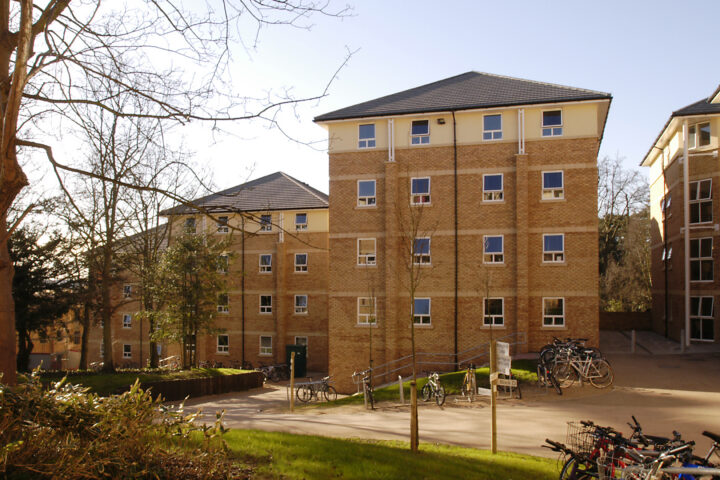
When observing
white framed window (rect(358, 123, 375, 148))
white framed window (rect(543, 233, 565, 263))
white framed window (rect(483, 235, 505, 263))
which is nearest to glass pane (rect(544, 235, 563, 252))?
white framed window (rect(543, 233, 565, 263))

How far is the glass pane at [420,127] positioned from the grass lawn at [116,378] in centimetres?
1456

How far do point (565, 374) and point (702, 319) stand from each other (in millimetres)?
11454

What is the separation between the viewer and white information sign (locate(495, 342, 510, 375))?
10.2m

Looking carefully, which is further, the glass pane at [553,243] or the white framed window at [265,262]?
the white framed window at [265,262]

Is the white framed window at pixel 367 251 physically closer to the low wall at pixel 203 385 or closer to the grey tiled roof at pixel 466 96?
the grey tiled roof at pixel 466 96

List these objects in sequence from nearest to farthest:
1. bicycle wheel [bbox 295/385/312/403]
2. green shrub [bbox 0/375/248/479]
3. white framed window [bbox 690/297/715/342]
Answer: green shrub [bbox 0/375/248/479] < bicycle wheel [bbox 295/385/312/403] < white framed window [bbox 690/297/715/342]

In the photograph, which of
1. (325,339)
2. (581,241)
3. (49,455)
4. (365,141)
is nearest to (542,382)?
(581,241)

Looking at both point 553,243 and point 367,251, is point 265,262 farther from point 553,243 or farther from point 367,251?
point 553,243

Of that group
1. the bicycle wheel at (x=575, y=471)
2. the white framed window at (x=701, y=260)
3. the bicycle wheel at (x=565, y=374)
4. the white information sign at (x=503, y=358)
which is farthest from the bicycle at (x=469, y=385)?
the white framed window at (x=701, y=260)

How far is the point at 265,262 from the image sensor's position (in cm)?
3691

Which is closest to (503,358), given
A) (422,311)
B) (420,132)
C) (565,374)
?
(565,374)

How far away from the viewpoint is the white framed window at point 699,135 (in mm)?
25969

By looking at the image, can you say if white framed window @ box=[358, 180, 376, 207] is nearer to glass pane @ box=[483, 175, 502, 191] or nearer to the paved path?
glass pane @ box=[483, 175, 502, 191]

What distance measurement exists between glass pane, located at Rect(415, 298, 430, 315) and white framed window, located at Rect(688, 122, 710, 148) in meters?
14.8
